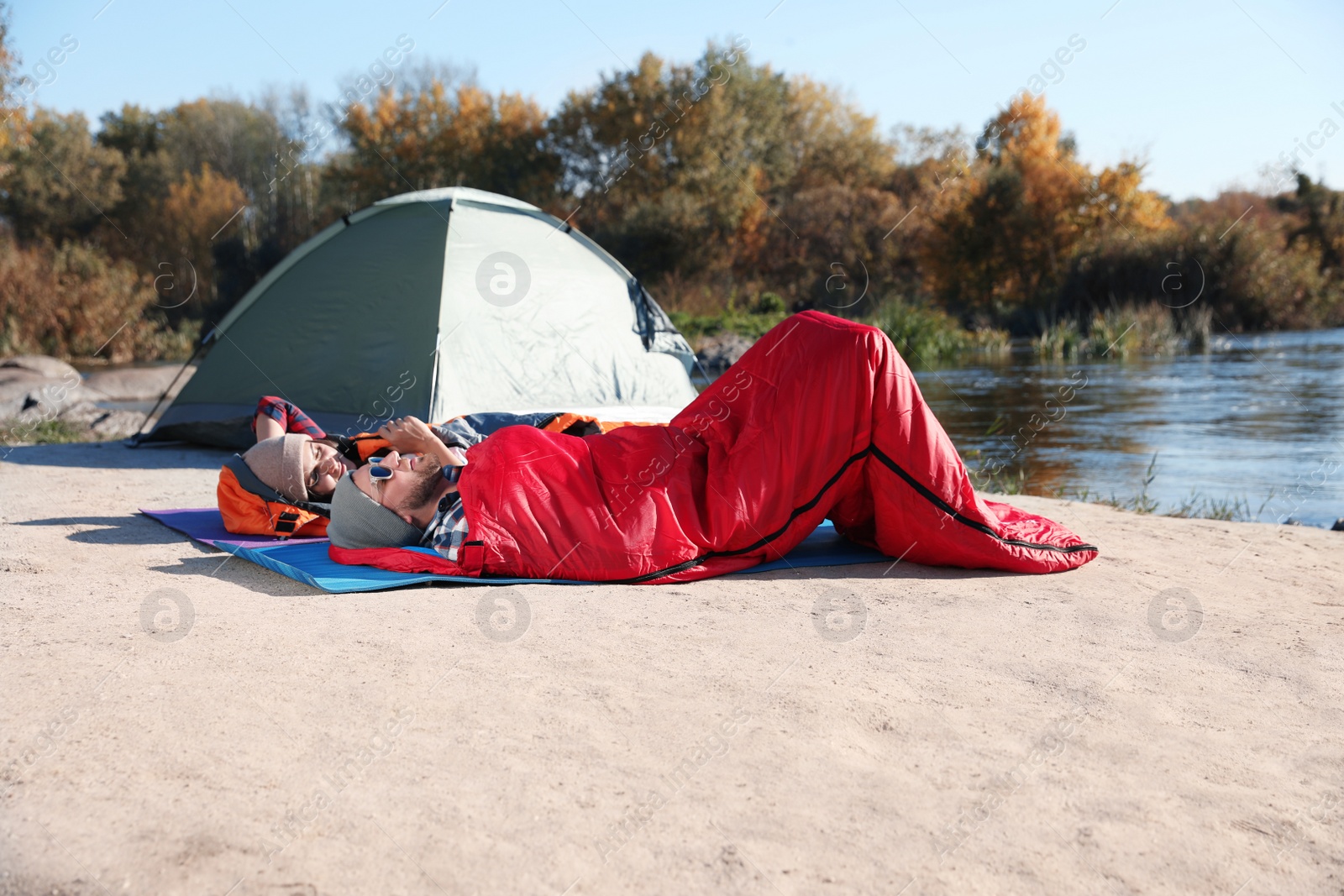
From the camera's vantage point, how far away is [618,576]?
342cm

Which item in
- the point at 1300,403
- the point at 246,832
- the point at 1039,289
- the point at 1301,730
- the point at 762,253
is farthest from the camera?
the point at 762,253

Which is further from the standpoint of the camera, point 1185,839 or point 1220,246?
point 1220,246

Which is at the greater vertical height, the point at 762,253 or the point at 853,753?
the point at 762,253

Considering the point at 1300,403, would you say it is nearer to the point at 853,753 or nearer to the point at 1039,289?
the point at 853,753

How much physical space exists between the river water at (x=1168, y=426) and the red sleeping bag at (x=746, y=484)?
3104 mm

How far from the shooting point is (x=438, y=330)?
6.36 metres

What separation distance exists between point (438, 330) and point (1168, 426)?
21.6 feet

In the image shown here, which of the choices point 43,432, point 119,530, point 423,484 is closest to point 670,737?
point 423,484

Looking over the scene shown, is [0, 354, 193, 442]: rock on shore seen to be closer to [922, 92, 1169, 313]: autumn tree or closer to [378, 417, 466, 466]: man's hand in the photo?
[378, 417, 466, 466]: man's hand

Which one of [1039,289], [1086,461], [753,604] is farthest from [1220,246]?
[753,604]

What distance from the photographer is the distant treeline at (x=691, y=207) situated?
65.5 ft

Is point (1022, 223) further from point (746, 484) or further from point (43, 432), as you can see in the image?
point (746, 484)

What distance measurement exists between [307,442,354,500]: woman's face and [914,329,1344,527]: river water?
4481 millimetres

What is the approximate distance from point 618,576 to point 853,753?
1485mm
